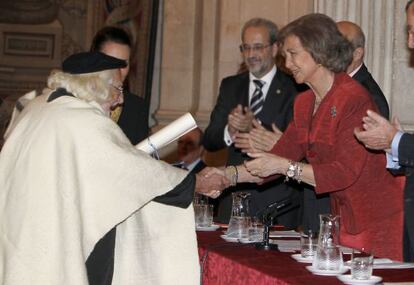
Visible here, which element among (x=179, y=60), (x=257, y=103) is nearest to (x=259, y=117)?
(x=257, y=103)

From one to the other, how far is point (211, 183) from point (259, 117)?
3.50 ft

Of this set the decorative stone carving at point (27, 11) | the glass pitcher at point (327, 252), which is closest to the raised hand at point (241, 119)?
the glass pitcher at point (327, 252)

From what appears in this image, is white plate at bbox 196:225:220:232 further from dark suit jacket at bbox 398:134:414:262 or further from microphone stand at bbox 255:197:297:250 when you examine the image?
dark suit jacket at bbox 398:134:414:262

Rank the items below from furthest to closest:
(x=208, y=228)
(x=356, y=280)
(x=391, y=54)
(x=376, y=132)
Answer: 1. (x=391, y=54)
2. (x=208, y=228)
3. (x=376, y=132)
4. (x=356, y=280)

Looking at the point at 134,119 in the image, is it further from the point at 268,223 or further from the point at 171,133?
the point at 268,223

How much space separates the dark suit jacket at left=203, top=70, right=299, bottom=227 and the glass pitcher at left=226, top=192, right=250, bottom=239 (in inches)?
47.4

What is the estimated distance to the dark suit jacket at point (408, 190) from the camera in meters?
4.76

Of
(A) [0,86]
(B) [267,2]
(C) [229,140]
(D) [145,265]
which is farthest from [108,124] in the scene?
(A) [0,86]

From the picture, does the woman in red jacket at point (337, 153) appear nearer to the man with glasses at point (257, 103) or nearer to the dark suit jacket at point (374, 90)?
the dark suit jacket at point (374, 90)

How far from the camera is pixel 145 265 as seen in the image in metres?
4.67

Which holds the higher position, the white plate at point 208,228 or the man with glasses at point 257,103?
the man with glasses at point 257,103

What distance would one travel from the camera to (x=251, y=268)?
14.4 ft

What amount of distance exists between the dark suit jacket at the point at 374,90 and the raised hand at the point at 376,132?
3.14ft

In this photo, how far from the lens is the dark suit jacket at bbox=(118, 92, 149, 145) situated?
20.6 feet
